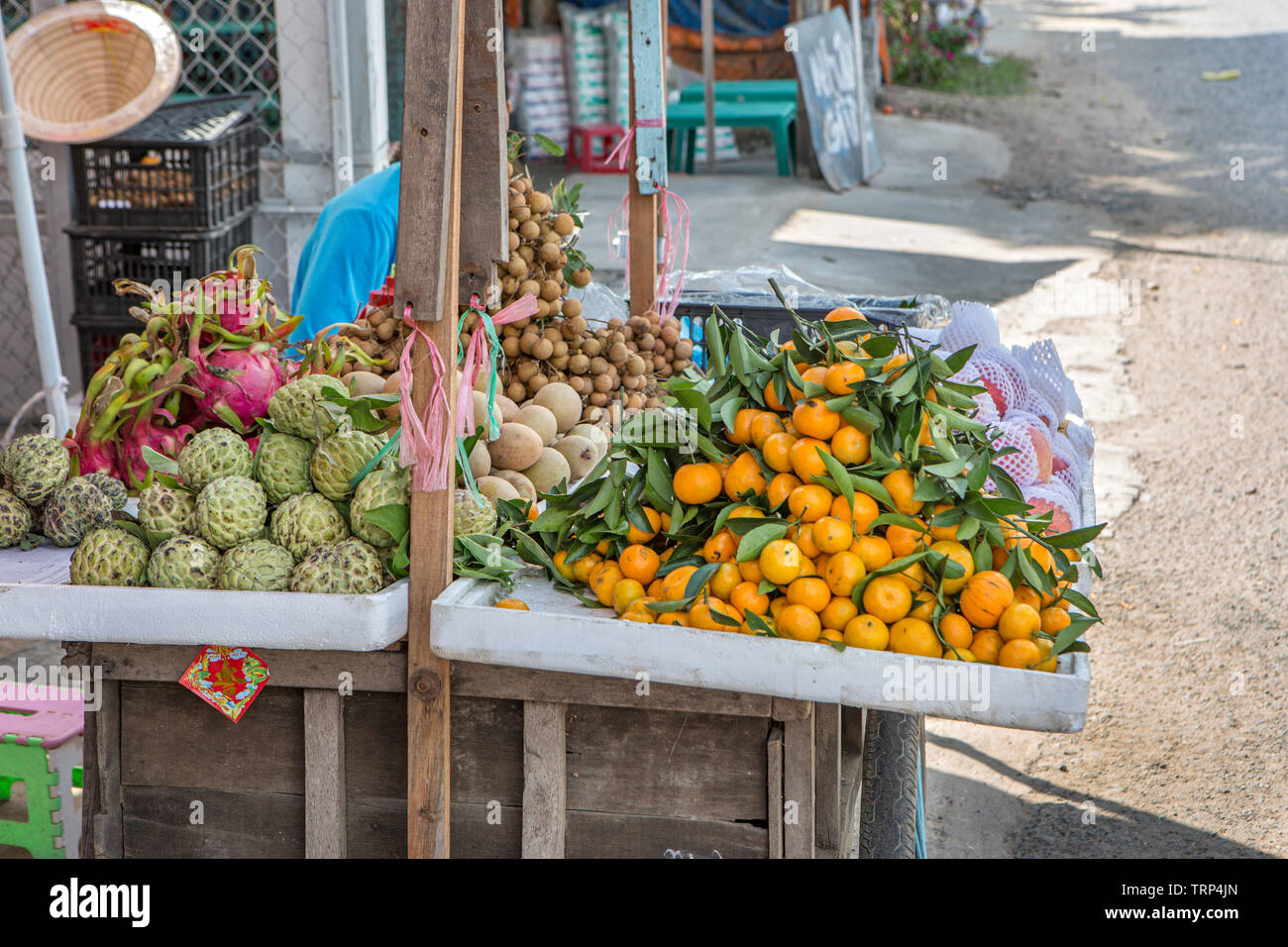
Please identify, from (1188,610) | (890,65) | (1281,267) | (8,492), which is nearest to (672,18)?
(890,65)

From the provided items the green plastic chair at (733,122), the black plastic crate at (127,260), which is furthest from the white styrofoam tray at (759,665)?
the green plastic chair at (733,122)

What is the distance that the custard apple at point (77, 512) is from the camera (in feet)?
7.47

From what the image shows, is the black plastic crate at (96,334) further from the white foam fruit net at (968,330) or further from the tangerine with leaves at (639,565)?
the tangerine with leaves at (639,565)

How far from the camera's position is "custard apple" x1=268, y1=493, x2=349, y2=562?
6.92ft

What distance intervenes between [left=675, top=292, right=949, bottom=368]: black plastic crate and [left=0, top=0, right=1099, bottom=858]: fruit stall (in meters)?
1.41

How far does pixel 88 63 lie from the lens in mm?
5172

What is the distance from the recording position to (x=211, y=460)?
2.19m

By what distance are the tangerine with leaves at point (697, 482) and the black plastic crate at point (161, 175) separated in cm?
354

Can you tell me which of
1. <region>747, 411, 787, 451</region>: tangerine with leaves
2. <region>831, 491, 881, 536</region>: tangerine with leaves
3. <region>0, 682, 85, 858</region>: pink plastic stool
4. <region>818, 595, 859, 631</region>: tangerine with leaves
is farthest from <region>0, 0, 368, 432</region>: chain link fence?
<region>818, 595, 859, 631</region>: tangerine with leaves

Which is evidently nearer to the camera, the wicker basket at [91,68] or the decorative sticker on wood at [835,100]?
the wicker basket at [91,68]

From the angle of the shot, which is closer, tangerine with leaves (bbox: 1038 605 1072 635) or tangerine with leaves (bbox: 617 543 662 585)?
tangerine with leaves (bbox: 1038 605 1072 635)

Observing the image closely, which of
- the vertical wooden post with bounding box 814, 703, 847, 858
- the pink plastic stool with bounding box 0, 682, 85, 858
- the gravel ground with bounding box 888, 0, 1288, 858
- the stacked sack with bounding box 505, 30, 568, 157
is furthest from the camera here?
the stacked sack with bounding box 505, 30, 568, 157

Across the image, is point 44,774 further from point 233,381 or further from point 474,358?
point 474,358

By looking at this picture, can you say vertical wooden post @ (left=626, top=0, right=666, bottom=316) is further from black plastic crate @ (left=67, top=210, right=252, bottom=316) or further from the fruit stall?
black plastic crate @ (left=67, top=210, right=252, bottom=316)
